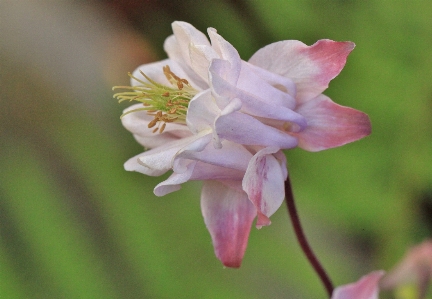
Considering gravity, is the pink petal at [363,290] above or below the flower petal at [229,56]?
below

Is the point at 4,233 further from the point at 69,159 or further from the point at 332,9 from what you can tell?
the point at 332,9

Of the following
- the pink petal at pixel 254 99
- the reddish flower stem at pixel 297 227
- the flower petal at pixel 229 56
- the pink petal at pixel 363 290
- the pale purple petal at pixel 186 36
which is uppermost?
the pale purple petal at pixel 186 36

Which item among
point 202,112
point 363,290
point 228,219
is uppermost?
point 202,112

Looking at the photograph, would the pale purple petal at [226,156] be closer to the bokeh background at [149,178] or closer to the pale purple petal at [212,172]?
the pale purple petal at [212,172]

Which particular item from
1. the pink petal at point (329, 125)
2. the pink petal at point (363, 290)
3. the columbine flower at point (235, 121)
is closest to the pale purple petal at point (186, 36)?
the columbine flower at point (235, 121)

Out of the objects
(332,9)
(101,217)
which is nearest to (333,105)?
(332,9)

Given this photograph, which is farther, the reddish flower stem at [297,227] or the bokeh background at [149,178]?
the bokeh background at [149,178]

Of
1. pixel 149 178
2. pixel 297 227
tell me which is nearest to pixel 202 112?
pixel 297 227

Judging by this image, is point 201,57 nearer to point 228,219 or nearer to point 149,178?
point 228,219
